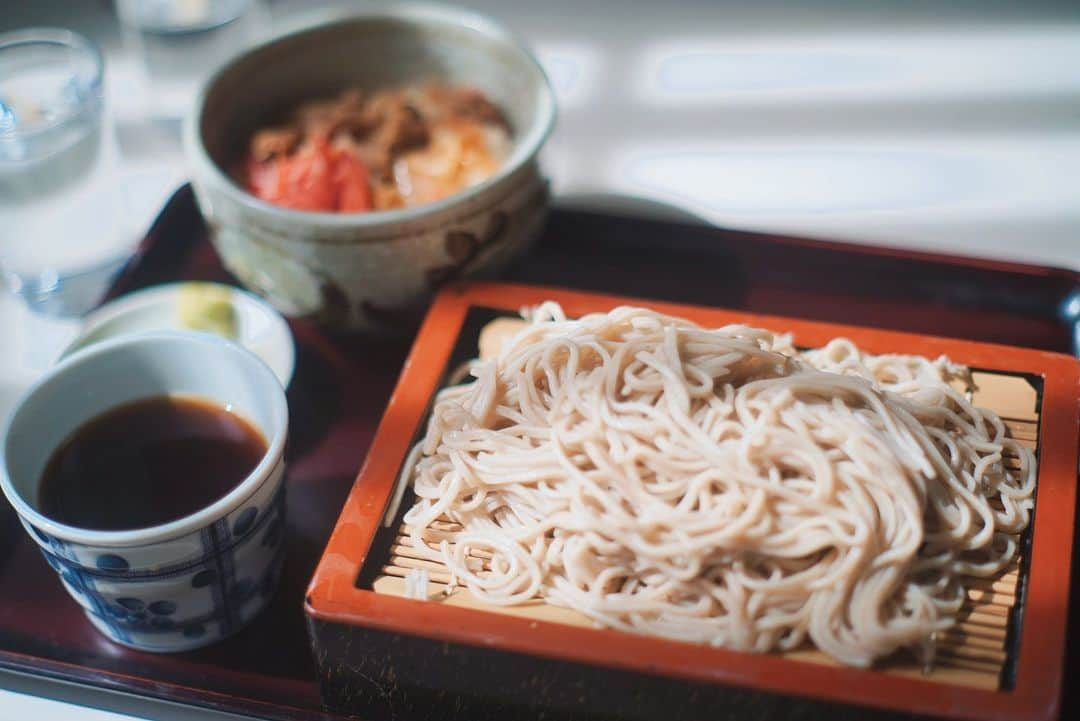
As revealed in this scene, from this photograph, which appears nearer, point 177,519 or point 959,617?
point 959,617

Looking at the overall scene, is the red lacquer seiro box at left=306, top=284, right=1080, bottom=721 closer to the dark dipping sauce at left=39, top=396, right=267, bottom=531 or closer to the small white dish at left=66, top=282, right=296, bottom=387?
the dark dipping sauce at left=39, top=396, right=267, bottom=531

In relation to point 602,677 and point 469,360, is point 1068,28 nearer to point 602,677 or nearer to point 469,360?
point 469,360

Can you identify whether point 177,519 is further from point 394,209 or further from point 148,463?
point 394,209

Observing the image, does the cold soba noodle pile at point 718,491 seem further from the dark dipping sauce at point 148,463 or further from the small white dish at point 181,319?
the small white dish at point 181,319

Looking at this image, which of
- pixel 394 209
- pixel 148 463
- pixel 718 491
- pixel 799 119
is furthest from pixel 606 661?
pixel 799 119

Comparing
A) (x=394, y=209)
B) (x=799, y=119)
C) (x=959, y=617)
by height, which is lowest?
(x=959, y=617)

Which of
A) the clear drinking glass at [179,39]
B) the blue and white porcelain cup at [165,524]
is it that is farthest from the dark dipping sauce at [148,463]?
the clear drinking glass at [179,39]

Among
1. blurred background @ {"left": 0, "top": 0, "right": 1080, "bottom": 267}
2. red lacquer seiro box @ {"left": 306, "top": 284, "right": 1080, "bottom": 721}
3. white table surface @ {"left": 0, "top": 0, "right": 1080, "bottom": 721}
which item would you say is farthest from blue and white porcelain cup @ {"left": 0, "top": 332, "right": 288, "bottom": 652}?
blurred background @ {"left": 0, "top": 0, "right": 1080, "bottom": 267}
